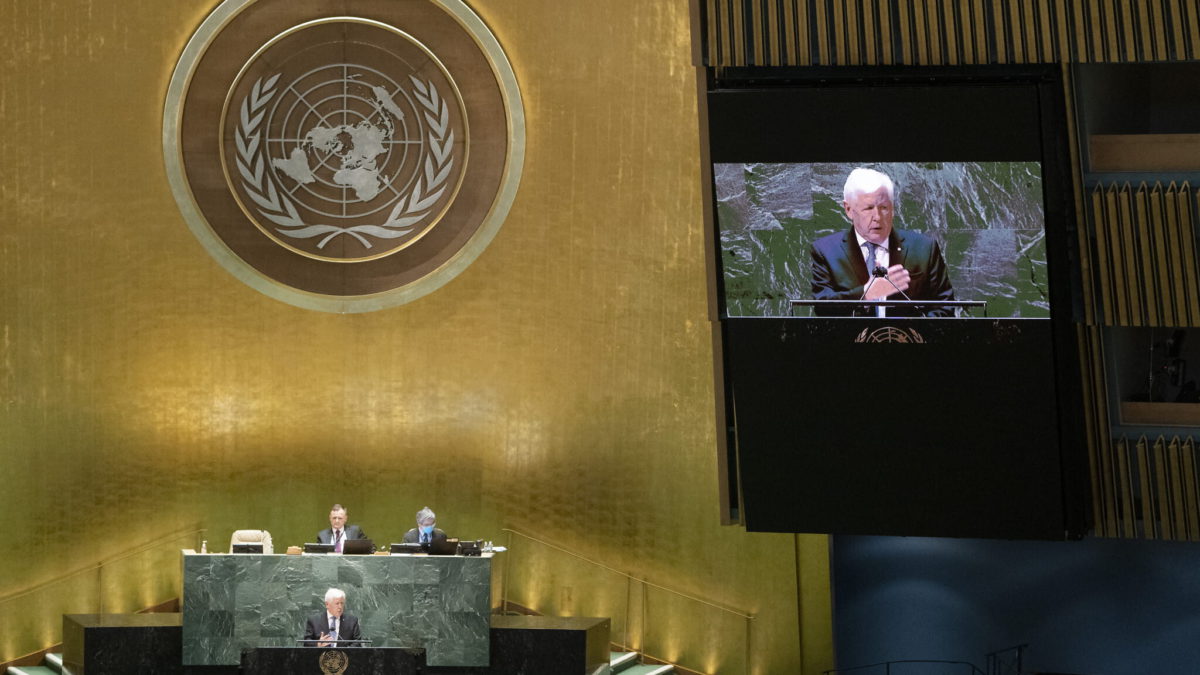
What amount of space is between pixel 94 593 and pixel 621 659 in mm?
4012

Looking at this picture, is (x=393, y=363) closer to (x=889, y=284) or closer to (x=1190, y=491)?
(x=889, y=284)

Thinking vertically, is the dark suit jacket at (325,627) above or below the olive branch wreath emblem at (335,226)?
below

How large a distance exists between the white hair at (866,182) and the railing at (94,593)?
5.53 metres

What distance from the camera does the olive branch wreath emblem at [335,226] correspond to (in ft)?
38.2

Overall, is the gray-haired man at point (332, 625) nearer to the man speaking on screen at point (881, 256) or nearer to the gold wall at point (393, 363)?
the gold wall at point (393, 363)

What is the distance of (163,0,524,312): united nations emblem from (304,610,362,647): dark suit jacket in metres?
2.78

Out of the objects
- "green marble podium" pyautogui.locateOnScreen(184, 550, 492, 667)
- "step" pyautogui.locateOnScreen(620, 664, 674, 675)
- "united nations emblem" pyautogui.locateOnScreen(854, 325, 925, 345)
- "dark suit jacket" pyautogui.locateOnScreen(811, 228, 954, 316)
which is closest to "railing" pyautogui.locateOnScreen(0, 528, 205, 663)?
"green marble podium" pyautogui.locateOnScreen(184, 550, 492, 667)

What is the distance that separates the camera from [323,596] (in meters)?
10.1

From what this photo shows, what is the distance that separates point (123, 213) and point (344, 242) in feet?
5.53

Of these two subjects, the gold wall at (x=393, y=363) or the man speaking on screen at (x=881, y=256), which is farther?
the gold wall at (x=393, y=363)

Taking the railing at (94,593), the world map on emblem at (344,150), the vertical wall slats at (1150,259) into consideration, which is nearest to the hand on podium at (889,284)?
the vertical wall slats at (1150,259)

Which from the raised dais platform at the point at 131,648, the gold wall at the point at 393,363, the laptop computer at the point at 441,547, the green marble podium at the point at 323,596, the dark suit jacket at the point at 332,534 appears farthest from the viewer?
the gold wall at the point at 393,363

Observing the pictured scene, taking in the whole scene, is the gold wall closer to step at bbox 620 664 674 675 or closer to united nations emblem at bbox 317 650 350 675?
step at bbox 620 664 674 675

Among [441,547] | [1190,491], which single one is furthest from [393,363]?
[1190,491]
